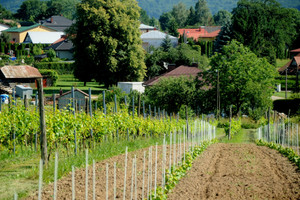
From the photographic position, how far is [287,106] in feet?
135

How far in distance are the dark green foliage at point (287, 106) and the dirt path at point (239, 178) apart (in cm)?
2546

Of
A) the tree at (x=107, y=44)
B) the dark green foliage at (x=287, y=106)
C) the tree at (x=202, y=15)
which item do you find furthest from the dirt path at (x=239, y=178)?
the tree at (x=202, y=15)

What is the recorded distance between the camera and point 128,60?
4797 centimetres

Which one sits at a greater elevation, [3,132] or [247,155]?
[3,132]

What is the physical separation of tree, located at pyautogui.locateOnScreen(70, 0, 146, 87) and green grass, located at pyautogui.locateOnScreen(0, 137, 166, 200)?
33740 millimetres

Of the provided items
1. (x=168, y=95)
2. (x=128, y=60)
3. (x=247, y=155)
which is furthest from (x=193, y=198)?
(x=128, y=60)

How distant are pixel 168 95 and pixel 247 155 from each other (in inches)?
845

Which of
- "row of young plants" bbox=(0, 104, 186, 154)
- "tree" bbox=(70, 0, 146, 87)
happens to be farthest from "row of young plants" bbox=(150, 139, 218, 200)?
"tree" bbox=(70, 0, 146, 87)

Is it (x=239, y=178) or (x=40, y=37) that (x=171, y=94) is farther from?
(x=40, y=37)

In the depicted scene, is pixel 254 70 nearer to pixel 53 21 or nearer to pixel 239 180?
pixel 239 180

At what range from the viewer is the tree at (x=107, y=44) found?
156 ft

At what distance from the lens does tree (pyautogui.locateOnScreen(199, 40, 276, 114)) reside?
36.7 metres

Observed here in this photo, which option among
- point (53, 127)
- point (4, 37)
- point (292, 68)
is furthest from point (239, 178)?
point (4, 37)

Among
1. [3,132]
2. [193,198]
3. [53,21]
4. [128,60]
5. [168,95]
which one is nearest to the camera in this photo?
[193,198]
